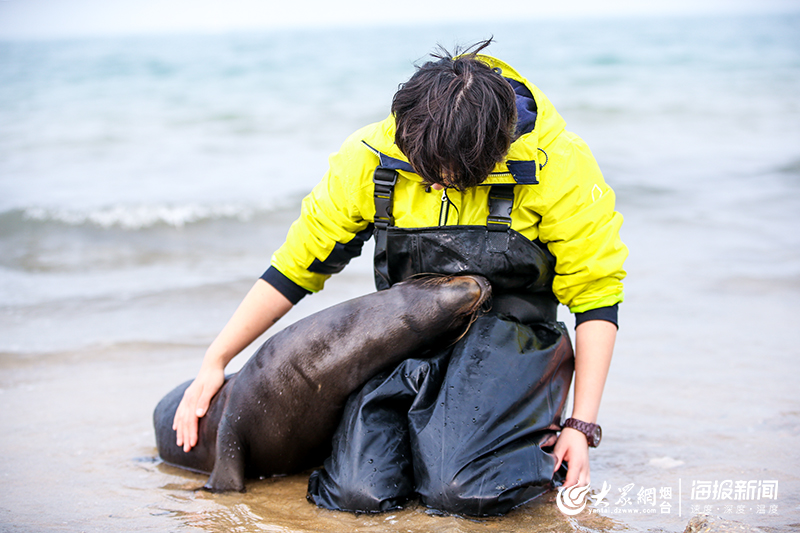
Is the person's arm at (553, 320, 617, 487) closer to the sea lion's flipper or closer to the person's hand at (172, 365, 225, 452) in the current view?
the sea lion's flipper

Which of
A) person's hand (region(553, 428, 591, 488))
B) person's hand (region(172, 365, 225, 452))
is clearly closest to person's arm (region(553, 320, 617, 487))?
person's hand (region(553, 428, 591, 488))

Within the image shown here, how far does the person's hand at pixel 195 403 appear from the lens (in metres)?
2.95

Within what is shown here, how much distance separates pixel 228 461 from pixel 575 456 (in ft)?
4.37

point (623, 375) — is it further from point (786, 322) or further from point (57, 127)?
point (57, 127)

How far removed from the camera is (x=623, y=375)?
4.11 metres

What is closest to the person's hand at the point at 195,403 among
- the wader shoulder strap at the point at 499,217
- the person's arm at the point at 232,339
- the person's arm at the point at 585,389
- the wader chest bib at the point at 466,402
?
the person's arm at the point at 232,339

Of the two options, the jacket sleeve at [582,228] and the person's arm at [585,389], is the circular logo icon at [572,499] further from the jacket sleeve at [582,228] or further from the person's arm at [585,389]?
the jacket sleeve at [582,228]

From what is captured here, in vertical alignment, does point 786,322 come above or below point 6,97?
below

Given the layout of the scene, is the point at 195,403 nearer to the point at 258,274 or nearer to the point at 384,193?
the point at 384,193

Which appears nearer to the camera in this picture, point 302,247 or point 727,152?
point 302,247

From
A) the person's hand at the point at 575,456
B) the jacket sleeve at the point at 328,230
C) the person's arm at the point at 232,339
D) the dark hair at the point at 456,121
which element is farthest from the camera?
the person's arm at the point at 232,339

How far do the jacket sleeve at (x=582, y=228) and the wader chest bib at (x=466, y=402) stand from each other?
0.33ft

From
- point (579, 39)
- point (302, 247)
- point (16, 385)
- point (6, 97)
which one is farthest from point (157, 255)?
point (579, 39)

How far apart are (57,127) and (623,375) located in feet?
44.4
